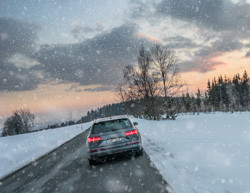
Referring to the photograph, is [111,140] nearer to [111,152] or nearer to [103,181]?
[111,152]

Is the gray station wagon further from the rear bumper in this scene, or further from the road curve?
the road curve

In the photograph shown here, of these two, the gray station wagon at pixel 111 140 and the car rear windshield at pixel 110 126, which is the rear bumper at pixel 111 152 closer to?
the gray station wagon at pixel 111 140

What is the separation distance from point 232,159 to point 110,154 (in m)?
3.58

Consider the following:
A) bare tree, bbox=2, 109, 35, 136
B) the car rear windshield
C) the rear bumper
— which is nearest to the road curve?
the rear bumper

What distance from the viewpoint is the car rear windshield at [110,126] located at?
6.64 meters

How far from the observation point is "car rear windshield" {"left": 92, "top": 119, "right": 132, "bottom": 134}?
664 centimetres

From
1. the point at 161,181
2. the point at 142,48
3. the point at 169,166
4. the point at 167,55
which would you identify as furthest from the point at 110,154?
the point at 142,48

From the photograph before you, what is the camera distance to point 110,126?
6691mm

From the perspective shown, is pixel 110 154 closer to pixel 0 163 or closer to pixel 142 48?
pixel 0 163

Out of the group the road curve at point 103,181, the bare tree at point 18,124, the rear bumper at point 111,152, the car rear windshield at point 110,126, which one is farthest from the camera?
the bare tree at point 18,124

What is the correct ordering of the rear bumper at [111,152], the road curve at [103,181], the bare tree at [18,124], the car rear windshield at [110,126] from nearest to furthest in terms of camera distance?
the road curve at [103,181], the rear bumper at [111,152], the car rear windshield at [110,126], the bare tree at [18,124]

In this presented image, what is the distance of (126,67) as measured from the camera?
36.5 m

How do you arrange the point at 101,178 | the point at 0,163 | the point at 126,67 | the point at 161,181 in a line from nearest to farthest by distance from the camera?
1. the point at 161,181
2. the point at 101,178
3. the point at 0,163
4. the point at 126,67

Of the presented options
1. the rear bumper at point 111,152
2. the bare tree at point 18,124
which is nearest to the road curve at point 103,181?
the rear bumper at point 111,152
